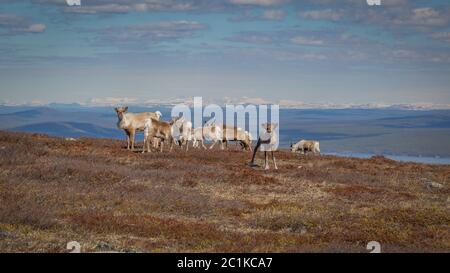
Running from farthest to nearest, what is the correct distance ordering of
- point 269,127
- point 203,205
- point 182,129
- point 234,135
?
point 234,135, point 182,129, point 269,127, point 203,205

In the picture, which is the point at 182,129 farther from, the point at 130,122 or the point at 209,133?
the point at 130,122

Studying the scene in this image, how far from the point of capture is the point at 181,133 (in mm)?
44938

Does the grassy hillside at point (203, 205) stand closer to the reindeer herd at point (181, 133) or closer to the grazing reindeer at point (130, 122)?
the reindeer herd at point (181, 133)

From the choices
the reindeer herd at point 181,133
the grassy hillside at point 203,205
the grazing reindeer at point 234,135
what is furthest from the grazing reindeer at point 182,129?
the grassy hillside at point 203,205

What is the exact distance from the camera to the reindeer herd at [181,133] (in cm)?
3120

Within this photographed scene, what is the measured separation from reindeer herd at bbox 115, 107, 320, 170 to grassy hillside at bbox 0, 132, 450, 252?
1693mm

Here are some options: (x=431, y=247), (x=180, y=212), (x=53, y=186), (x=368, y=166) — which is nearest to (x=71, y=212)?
(x=180, y=212)

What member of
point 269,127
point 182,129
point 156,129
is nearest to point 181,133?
point 182,129

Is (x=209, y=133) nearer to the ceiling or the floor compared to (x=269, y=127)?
nearer to the floor

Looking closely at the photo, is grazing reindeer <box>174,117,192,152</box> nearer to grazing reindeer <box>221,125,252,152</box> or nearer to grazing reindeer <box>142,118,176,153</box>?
grazing reindeer <box>221,125,252,152</box>

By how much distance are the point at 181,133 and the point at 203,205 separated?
24591mm

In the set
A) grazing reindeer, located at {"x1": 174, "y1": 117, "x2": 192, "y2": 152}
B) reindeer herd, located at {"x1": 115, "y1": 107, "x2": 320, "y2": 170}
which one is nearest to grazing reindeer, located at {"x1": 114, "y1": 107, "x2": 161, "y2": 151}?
reindeer herd, located at {"x1": 115, "y1": 107, "x2": 320, "y2": 170}

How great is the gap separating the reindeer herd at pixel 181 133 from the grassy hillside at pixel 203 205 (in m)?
1.69

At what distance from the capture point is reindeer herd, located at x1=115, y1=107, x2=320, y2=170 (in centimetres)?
3120
